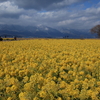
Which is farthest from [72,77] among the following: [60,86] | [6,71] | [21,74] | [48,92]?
[6,71]

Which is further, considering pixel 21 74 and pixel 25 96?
pixel 21 74

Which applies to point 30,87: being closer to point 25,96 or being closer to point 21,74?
point 25,96

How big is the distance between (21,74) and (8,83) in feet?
4.09

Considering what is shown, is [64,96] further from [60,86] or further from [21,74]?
[21,74]

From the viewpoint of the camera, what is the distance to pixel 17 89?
4.45 meters

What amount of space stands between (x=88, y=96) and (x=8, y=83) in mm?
2534

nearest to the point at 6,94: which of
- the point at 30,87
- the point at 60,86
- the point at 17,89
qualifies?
the point at 17,89

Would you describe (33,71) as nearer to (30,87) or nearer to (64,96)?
(30,87)

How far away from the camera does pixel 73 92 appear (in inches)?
154

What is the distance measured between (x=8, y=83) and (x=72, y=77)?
7.54ft

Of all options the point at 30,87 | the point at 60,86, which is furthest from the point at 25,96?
the point at 60,86

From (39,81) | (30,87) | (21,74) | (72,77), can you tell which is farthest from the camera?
(21,74)

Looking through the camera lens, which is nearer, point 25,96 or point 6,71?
point 25,96

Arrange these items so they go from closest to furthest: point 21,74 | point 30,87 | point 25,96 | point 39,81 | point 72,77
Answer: point 25,96
point 30,87
point 39,81
point 72,77
point 21,74
